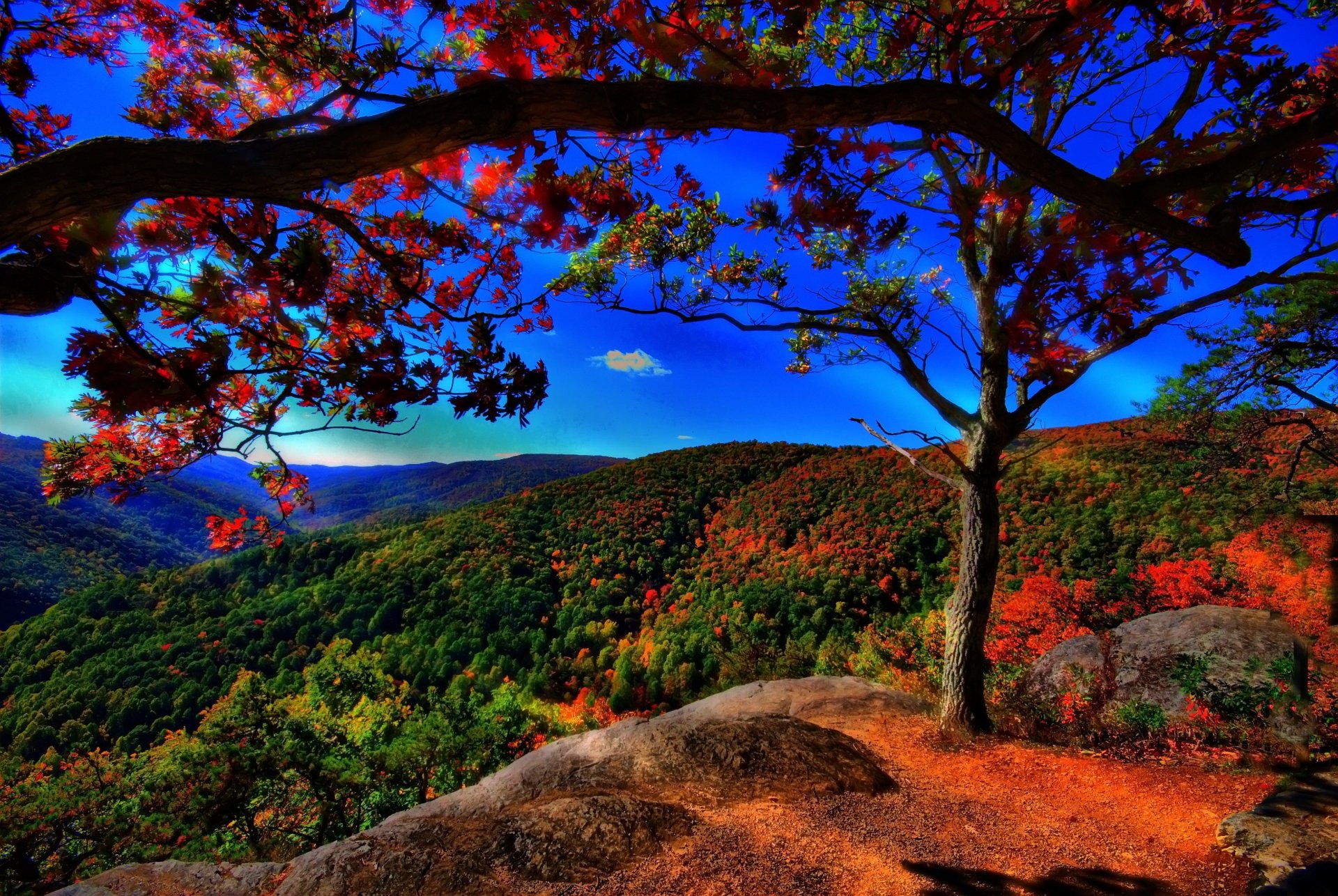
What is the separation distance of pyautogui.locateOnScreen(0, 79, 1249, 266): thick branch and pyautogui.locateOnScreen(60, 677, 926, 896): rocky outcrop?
3.15 meters

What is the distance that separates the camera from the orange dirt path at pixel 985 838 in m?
2.57

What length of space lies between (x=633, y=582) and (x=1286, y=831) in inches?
1155

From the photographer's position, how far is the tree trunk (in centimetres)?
508

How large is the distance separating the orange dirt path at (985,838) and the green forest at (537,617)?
7.95 ft

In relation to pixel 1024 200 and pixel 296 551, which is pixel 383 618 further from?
pixel 1024 200

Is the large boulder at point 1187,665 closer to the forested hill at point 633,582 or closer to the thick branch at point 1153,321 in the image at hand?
the thick branch at point 1153,321

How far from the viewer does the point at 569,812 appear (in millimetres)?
3262

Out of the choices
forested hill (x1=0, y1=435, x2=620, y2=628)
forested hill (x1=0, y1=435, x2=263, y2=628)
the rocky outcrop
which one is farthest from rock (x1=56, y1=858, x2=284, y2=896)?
forested hill (x1=0, y1=435, x2=263, y2=628)

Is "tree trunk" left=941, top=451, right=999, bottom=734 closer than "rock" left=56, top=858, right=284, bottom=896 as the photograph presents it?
No

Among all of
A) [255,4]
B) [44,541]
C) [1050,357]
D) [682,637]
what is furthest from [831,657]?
[44,541]

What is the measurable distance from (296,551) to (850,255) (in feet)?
144

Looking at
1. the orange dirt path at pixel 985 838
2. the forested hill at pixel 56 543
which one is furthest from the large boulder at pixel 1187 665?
the forested hill at pixel 56 543

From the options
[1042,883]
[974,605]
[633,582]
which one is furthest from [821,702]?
[633,582]

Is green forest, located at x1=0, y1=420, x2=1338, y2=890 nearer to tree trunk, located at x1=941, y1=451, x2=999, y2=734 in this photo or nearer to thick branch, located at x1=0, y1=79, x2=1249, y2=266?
tree trunk, located at x1=941, y1=451, x2=999, y2=734
